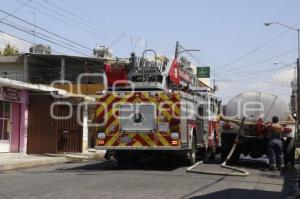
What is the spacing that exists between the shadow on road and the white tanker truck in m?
6.52

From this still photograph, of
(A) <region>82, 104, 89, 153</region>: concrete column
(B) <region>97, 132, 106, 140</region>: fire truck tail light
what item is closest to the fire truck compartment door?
(B) <region>97, 132, 106, 140</region>: fire truck tail light

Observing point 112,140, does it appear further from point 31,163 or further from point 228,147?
point 228,147

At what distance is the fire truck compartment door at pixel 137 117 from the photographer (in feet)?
53.2

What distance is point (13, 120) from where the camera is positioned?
23.1 meters

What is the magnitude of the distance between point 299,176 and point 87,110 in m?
19.9

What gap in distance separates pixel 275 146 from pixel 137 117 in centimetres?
420

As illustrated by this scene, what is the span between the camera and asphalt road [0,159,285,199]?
10.3 metres

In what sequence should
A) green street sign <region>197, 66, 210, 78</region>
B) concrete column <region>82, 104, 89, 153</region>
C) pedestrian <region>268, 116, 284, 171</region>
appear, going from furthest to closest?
green street sign <region>197, 66, 210, 78</region>, concrete column <region>82, 104, 89, 153</region>, pedestrian <region>268, 116, 284, 171</region>

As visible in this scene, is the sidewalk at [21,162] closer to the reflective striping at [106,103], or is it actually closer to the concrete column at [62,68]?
the reflective striping at [106,103]

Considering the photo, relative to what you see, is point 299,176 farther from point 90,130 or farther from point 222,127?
point 90,130

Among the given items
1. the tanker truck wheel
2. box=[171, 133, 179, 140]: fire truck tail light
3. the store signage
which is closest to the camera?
box=[171, 133, 179, 140]: fire truck tail light

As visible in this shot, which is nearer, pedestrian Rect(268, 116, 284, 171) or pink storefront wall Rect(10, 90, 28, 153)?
pedestrian Rect(268, 116, 284, 171)

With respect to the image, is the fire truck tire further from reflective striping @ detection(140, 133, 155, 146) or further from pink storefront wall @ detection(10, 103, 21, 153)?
pink storefront wall @ detection(10, 103, 21, 153)

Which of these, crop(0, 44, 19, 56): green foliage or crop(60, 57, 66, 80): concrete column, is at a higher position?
crop(0, 44, 19, 56): green foliage
